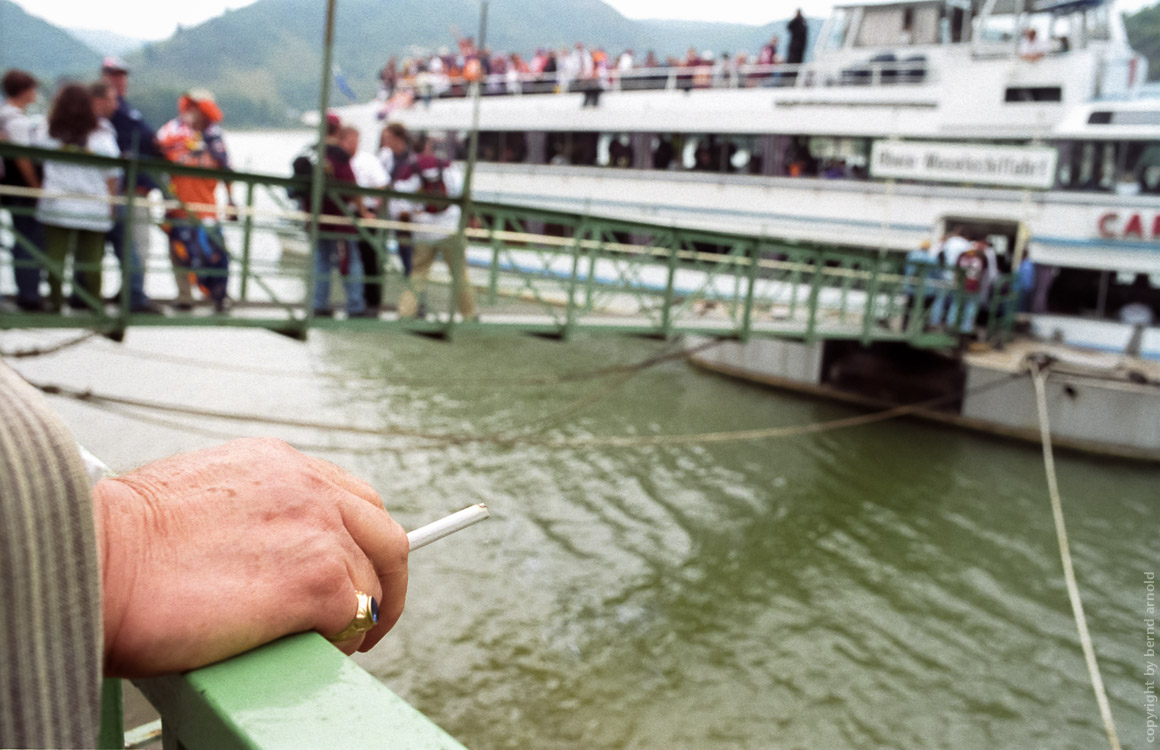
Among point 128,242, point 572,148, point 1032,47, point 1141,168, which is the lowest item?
point 128,242

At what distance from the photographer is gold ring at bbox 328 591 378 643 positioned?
883mm

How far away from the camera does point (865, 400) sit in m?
13.6

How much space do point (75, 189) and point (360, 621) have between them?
18.4 feet

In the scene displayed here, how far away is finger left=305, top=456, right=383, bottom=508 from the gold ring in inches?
4.0

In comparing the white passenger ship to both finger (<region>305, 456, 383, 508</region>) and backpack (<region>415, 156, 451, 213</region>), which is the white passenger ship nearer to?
backpack (<region>415, 156, 451, 213</region>)

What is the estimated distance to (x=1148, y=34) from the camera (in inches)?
1993

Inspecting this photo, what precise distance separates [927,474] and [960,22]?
33.2 ft

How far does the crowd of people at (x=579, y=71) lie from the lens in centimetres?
1861

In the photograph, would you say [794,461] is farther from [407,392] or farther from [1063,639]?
[407,392]

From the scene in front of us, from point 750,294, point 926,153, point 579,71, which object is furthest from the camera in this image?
point 579,71

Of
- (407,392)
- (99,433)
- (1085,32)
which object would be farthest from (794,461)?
(1085,32)

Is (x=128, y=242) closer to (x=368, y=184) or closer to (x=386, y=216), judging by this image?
(x=386, y=216)

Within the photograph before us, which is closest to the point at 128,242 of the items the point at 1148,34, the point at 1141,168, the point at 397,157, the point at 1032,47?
the point at 397,157

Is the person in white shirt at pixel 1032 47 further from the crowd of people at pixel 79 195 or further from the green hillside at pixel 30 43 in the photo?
the green hillside at pixel 30 43
